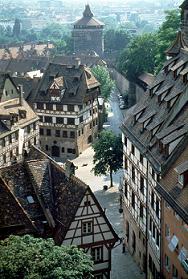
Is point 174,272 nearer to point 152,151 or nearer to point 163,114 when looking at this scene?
point 152,151

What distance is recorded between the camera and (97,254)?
46812mm

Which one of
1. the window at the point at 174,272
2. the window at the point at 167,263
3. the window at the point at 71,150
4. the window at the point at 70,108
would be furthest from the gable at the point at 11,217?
the window at the point at 71,150

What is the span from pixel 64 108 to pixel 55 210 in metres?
47.4

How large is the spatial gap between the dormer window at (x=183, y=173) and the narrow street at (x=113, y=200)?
47.1 ft

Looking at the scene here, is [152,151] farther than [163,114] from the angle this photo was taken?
No

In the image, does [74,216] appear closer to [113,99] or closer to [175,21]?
[175,21]

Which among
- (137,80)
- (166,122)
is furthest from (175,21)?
(166,122)

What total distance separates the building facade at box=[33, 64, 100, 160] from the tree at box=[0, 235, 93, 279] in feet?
191

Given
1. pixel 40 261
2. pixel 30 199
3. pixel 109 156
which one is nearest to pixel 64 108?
pixel 109 156

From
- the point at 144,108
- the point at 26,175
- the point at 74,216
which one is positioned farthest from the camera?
the point at 144,108

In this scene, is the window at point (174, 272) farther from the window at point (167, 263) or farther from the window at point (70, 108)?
the window at point (70, 108)

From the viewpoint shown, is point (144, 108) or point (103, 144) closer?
point (144, 108)

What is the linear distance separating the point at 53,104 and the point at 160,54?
1914 centimetres

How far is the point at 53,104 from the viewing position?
93688mm
